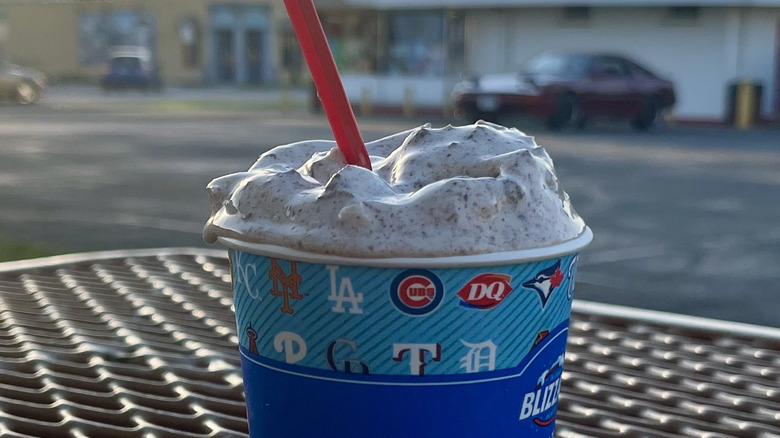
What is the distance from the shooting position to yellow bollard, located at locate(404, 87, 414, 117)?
22406mm

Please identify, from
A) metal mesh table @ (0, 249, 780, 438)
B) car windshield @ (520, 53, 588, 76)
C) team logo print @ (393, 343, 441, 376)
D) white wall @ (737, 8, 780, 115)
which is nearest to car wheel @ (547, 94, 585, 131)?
car windshield @ (520, 53, 588, 76)

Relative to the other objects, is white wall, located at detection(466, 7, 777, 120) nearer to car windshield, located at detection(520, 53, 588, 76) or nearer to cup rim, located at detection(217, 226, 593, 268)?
car windshield, located at detection(520, 53, 588, 76)

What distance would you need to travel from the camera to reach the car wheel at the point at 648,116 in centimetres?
1830

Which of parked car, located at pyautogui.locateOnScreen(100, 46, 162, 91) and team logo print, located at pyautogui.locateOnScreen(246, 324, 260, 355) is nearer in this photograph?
team logo print, located at pyautogui.locateOnScreen(246, 324, 260, 355)

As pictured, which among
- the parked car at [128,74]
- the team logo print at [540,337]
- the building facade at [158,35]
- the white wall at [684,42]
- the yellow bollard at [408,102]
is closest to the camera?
the team logo print at [540,337]

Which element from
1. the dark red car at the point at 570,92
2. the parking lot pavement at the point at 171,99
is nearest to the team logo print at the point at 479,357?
the dark red car at the point at 570,92

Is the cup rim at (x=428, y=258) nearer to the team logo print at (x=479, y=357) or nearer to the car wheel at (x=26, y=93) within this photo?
the team logo print at (x=479, y=357)

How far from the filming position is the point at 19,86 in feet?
83.2

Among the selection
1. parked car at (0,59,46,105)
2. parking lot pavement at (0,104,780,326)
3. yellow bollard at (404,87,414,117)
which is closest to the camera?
parking lot pavement at (0,104,780,326)

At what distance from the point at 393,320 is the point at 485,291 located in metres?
0.12

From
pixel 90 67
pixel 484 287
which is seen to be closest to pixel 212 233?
pixel 484 287

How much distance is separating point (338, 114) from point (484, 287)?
1.05 ft

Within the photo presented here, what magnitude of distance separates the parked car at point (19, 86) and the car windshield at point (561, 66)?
14285 millimetres

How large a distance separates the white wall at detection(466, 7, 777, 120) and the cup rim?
20.5 metres
